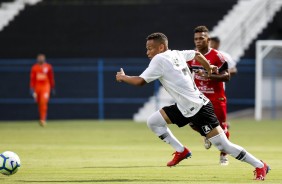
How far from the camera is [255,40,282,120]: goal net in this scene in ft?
105

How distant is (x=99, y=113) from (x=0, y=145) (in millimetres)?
13975

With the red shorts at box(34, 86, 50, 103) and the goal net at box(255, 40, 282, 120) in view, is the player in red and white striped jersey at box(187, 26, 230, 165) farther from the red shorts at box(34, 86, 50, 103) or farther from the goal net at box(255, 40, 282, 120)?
the goal net at box(255, 40, 282, 120)

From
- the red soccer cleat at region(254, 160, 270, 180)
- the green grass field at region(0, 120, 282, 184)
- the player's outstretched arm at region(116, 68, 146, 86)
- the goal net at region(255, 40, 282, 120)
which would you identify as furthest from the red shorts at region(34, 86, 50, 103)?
the red soccer cleat at region(254, 160, 270, 180)

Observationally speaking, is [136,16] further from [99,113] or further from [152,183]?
[152,183]

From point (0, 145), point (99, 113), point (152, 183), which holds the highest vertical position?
point (152, 183)

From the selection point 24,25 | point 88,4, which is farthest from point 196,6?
point 24,25

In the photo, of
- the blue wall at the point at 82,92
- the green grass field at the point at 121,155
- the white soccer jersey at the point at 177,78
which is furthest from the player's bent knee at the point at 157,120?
the blue wall at the point at 82,92

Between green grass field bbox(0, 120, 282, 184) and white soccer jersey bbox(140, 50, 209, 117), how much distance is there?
1024mm

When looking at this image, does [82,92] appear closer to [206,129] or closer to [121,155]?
[121,155]

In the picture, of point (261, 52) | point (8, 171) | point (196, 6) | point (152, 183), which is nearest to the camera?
point (152, 183)

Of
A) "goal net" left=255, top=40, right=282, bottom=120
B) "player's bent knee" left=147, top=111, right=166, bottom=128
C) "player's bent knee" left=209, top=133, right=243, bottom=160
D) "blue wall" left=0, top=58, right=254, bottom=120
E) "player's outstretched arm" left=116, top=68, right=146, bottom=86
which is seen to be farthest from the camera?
"blue wall" left=0, top=58, right=254, bottom=120

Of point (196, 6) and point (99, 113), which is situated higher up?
point (196, 6)

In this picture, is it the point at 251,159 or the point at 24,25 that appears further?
the point at 24,25

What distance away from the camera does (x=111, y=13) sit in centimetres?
3478
